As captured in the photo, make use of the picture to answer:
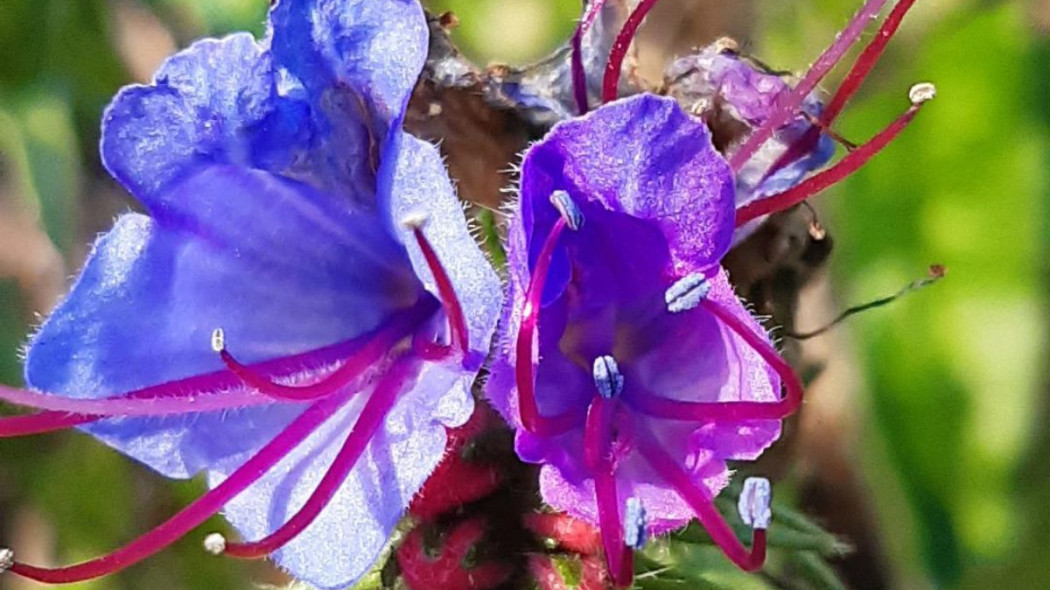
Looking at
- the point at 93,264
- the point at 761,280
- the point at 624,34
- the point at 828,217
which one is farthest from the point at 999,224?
the point at 93,264

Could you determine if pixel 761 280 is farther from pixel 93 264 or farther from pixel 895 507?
pixel 895 507

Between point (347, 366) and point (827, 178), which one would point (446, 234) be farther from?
point (827, 178)

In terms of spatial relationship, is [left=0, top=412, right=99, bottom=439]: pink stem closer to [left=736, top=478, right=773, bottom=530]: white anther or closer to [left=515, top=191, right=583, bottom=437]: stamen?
[left=515, top=191, right=583, bottom=437]: stamen

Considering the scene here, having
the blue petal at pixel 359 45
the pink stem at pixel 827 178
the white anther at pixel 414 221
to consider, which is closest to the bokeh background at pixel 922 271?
the pink stem at pixel 827 178

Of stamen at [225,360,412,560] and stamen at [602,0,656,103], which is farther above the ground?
stamen at [602,0,656,103]

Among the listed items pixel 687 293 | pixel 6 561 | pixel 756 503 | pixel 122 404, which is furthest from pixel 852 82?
pixel 6 561

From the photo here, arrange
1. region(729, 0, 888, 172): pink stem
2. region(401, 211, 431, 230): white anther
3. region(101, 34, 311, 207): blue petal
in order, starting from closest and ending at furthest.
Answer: region(401, 211, 431, 230): white anther < region(101, 34, 311, 207): blue petal < region(729, 0, 888, 172): pink stem

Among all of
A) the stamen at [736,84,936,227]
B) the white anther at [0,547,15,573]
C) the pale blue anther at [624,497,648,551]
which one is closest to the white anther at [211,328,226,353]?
the white anther at [0,547,15,573]
